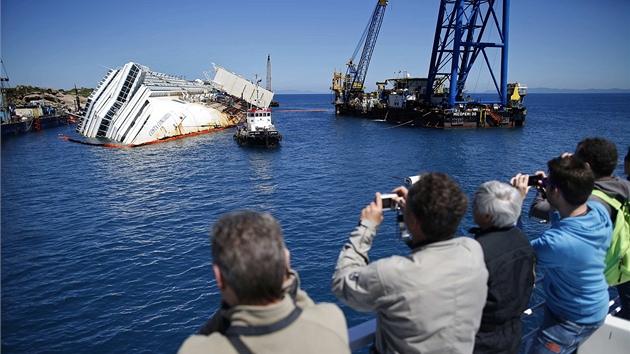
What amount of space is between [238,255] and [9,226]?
897 inches

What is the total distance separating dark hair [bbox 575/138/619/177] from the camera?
9.84ft

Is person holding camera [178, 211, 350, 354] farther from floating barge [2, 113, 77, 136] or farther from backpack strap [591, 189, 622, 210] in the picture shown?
floating barge [2, 113, 77, 136]

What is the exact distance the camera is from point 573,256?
250cm

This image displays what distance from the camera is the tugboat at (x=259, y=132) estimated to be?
3944 centimetres

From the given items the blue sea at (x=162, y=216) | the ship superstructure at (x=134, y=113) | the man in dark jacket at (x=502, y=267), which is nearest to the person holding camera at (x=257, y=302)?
the man in dark jacket at (x=502, y=267)

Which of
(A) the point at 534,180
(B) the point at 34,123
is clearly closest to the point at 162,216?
(A) the point at 534,180

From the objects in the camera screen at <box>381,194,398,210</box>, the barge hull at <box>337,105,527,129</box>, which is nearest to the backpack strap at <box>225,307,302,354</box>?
the camera screen at <box>381,194,398,210</box>

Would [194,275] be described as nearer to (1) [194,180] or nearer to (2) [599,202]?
(2) [599,202]

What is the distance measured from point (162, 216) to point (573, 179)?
64.2 ft

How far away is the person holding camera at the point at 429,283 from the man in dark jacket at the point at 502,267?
0.94 feet

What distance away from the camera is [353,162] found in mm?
33656

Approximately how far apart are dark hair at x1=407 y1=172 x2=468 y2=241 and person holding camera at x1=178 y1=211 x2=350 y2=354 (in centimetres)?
76

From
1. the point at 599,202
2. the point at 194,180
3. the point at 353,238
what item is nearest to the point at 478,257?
the point at 353,238

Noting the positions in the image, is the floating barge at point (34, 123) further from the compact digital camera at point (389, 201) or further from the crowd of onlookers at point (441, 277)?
the crowd of onlookers at point (441, 277)
